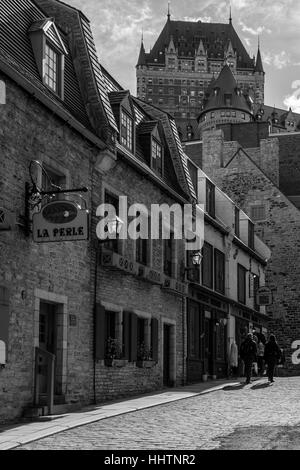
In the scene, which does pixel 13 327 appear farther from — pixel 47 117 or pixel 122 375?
pixel 122 375

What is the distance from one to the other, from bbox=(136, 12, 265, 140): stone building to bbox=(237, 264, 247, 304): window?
116 meters

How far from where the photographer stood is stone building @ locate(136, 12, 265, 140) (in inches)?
6071

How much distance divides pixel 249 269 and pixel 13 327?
72.6 feet

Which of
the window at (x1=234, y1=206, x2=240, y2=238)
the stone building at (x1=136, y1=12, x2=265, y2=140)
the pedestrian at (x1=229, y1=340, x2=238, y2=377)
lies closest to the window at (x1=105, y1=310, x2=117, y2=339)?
the pedestrian at (x1=229, y1=340, x2=238, y2=377)

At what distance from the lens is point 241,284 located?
32.9 metres

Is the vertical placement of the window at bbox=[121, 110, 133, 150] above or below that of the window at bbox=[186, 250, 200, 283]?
above

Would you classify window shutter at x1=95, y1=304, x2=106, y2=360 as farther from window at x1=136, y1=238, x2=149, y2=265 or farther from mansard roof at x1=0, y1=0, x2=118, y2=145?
mansard roof at x1=0, y1=0, x2=118, y2=145

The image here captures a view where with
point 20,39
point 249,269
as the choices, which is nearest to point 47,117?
point 20,39

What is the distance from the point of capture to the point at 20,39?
15.2 metres

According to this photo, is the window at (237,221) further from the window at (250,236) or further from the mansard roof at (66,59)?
the mansard roof at (66,59)

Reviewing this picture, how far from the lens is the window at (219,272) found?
2881cm

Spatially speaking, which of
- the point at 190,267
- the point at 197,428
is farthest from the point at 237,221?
the point at 197,428

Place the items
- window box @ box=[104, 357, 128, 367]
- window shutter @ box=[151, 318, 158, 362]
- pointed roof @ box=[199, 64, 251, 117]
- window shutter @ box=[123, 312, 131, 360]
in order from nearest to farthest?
window box @ box=[104, 357, 128, 367]
window shutter @ box=[123, 312, 131, 360]
window shutter @ box=[151, 318, 158, 362]
pointed roof @ box=[199, 64, 251, 117]

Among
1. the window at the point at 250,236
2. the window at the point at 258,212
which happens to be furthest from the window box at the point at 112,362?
the window at the point at 258,212
